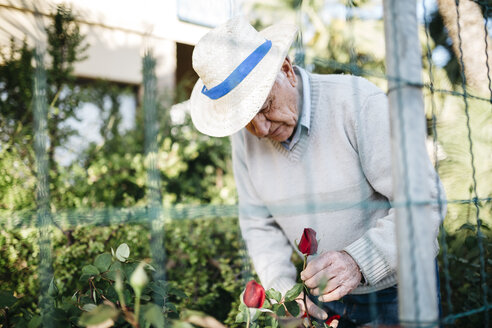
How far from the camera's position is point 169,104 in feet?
13.6

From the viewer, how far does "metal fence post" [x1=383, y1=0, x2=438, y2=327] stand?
753 millimetres

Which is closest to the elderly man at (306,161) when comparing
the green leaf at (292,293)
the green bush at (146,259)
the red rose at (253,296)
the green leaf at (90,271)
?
the green leaf at (292,293)

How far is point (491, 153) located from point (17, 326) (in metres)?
2.88

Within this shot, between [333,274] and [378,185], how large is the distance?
1.35 ft

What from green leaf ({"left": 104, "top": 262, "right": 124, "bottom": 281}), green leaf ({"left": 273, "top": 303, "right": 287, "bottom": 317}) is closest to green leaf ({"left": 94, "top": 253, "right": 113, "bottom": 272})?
green leaf ({"left": 104, "top": 262, "right": 124, "bottom": 281})

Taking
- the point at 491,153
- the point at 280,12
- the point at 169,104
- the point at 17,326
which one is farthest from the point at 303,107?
the point at 280,12

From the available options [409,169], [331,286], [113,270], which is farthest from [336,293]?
[113,270]

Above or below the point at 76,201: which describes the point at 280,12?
above

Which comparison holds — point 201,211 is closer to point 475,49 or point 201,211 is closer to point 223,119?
point 223,119

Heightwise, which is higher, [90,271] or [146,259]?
[90,271]

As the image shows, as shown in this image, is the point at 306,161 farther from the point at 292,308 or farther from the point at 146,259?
the point at 146,259

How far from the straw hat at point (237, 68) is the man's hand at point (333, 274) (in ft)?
1.81

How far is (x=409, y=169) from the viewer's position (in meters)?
0.77

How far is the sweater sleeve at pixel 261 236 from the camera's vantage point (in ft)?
5.54
